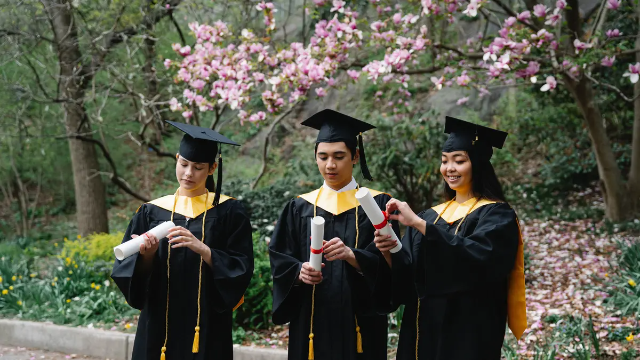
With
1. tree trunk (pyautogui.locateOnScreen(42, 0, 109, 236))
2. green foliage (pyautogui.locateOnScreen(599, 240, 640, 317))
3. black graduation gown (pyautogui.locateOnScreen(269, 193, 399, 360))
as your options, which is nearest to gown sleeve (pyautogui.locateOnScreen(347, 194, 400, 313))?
black graduation gown (pyautogui.locateOnScreen(269, 193, 399, 360))

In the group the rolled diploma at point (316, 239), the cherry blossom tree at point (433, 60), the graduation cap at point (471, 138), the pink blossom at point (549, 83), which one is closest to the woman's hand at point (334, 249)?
the rolled diploma at point (316, 239)

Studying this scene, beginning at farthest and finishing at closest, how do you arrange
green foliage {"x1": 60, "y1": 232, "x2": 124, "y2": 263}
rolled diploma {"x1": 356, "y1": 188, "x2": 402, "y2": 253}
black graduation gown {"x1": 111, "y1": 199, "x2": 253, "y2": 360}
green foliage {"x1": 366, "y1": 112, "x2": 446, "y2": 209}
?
→ 1. green foliage {"x1": 366, "y1": 112, "x2": 446, "y2": 209}
2. green foliage {"x1": 60, "y1": 232, "x2": 124, "y2": 263}
3. black graduation gown {"x1": 111, "y1": 199, "x2": 253, "y2": 360}
4. rolled diploma {"x1": 356, "y1": 188, "x2": 402, "y2": 253}

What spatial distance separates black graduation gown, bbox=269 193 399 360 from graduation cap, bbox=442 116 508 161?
0.48 m

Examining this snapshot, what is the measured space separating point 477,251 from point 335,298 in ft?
2.52

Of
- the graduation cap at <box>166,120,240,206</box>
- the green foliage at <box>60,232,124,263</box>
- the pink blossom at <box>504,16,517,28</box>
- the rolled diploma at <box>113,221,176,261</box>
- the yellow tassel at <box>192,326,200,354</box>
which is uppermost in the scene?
the pink blossom at <box>504,16,517,28</box>

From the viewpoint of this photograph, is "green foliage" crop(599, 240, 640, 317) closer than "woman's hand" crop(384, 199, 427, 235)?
No

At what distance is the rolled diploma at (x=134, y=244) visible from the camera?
2697mm

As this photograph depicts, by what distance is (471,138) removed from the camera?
2943 mm

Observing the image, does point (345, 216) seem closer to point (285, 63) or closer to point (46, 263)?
point (285, 63)

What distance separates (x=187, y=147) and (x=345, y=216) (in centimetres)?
91

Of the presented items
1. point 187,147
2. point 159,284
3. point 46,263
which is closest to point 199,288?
point 159,284

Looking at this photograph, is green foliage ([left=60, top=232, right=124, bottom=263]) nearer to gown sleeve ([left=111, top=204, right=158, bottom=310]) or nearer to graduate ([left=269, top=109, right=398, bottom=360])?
gown sleeve ([left=111, top=204, right=158, bottom=310])

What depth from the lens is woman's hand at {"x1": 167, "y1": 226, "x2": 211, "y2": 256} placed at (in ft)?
9.39

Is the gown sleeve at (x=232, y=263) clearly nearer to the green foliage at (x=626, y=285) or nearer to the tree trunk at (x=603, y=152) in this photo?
the green foliage at (x=626, y=285)
